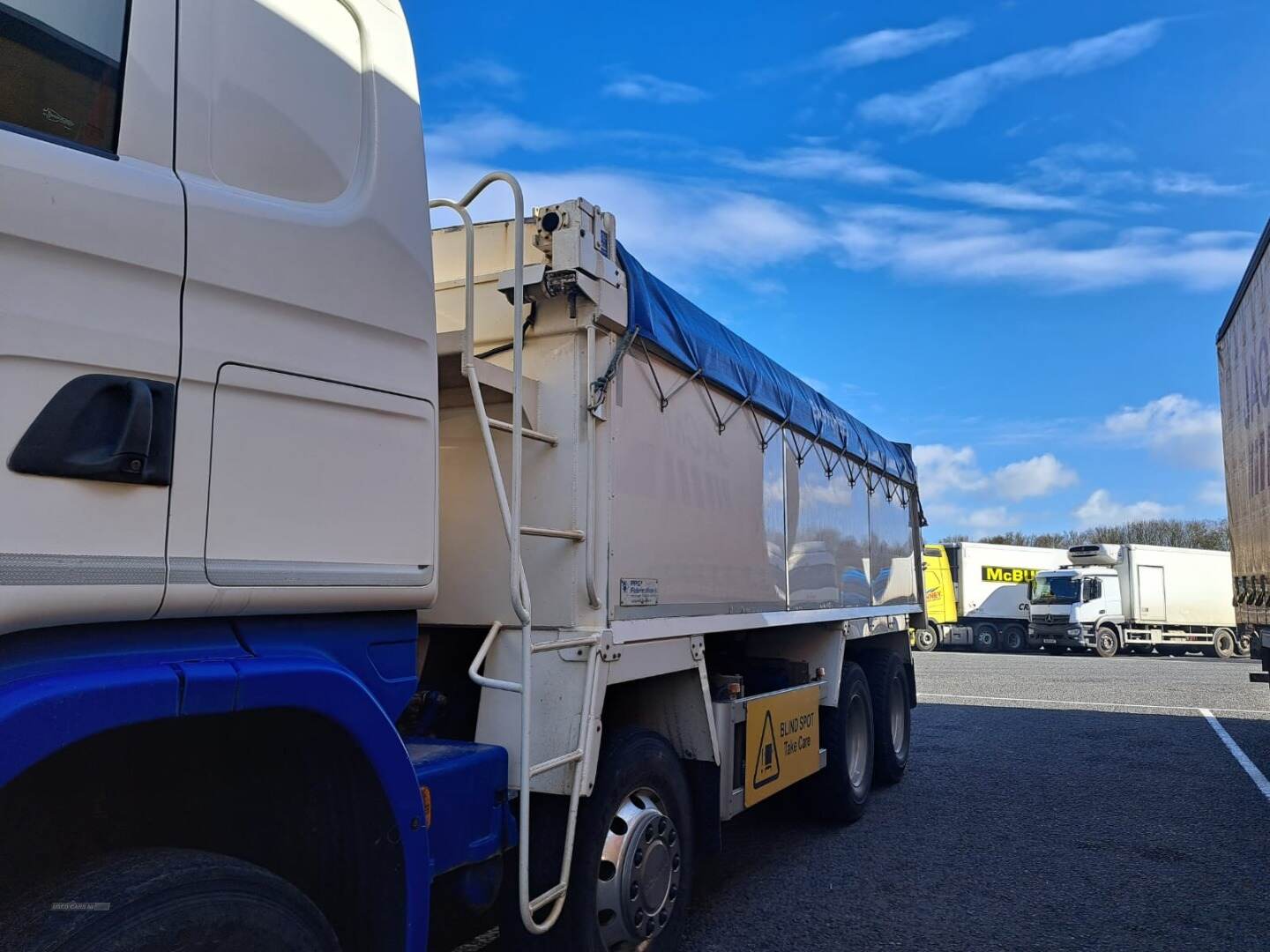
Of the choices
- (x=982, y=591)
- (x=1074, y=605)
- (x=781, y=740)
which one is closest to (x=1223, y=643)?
(x=1074, y=605)

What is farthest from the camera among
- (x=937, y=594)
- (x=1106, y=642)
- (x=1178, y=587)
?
(x=937, y=594)

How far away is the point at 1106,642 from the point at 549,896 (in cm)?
2978

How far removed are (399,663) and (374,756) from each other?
35cm

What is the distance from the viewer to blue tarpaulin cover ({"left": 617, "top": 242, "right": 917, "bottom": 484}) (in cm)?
408

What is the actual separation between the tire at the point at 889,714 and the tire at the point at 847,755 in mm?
385

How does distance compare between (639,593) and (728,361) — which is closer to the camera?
(639,593)

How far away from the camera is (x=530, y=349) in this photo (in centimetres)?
370

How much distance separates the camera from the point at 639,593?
3.88 m

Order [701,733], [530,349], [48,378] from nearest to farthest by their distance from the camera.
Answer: [48,378], [530,349], [701,733]

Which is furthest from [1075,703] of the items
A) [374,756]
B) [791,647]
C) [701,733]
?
[374,756]

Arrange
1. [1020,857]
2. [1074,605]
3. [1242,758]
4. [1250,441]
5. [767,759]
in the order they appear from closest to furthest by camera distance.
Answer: [767,759] < [1020,857] < [1242,758] < [1250,441] < [1074,605]

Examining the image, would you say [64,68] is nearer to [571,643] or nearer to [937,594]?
[571,643]

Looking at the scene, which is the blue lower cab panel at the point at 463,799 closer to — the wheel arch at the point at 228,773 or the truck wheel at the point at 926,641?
the wheel arch at the point at 228,773

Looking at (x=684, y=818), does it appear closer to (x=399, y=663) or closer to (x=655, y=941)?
(x=655, y=941)
